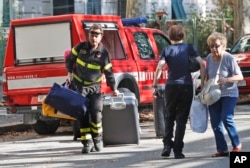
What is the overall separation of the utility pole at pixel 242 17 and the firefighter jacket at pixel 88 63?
1464 centimetres

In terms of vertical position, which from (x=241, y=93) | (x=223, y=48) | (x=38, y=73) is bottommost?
(x=241, y=93)

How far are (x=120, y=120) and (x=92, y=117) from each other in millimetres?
789

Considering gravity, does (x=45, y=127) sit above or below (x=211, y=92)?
below

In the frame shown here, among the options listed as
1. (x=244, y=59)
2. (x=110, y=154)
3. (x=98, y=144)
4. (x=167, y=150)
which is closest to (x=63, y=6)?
(x=244, y=59)

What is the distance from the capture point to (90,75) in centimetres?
1162

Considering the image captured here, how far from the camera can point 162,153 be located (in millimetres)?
10945

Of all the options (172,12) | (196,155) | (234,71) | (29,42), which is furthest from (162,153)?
(172,12)

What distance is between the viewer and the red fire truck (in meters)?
14.2

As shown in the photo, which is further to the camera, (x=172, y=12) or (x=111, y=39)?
(x=172, y=12)

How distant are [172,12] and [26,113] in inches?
1008

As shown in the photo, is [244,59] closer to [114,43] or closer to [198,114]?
[114,43]

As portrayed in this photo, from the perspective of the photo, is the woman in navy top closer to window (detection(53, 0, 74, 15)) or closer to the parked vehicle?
the parked vehicle

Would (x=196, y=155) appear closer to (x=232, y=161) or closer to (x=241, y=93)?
(x=232, y=161)

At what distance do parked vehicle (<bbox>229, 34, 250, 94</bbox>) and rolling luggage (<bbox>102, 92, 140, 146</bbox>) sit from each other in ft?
24.3
